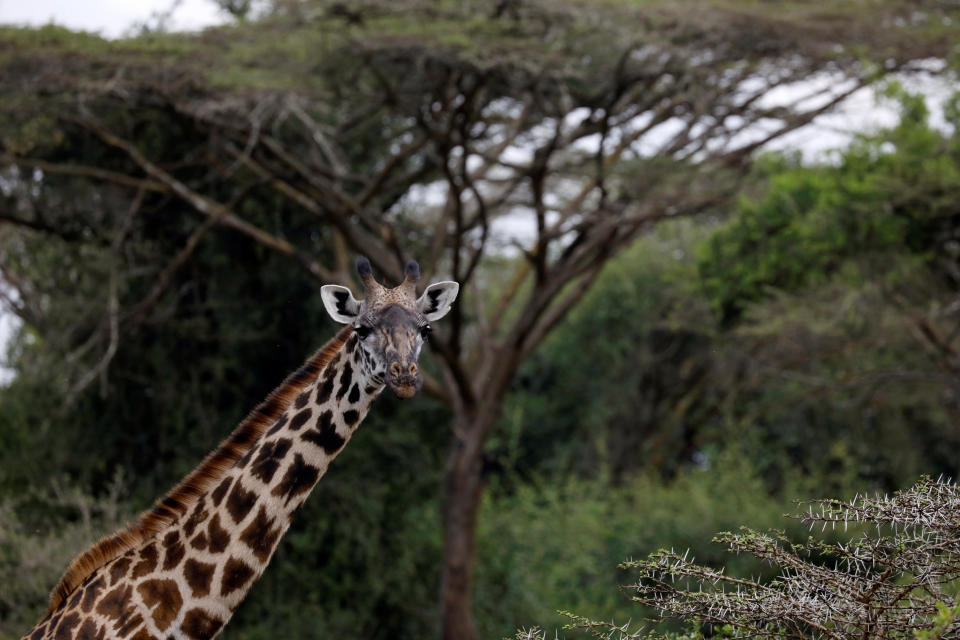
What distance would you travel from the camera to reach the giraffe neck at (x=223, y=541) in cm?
548

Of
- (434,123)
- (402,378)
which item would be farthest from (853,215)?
(402,378)

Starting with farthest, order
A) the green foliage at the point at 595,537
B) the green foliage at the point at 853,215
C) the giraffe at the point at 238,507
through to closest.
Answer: the green foliage at the point at 595,537 → the green foliage at the point at 853,215 → the giraffe at the point at 238,507

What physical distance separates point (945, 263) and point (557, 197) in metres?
6.06

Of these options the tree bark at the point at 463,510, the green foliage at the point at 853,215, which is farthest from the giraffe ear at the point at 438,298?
the green foliage at the point at 853,215

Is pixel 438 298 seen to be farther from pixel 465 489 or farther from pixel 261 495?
pixel 465 489

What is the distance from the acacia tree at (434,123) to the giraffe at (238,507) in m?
8.33

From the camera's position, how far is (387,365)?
5402 mm

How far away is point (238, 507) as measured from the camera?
5621 mm

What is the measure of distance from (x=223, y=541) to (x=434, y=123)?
1045cm

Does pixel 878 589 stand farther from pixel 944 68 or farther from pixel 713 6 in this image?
pixel 944 68

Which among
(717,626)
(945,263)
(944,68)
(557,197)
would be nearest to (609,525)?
(557,197)

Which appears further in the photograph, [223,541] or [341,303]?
[341,303]

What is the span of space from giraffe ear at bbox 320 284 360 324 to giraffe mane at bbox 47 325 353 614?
2.6 inches

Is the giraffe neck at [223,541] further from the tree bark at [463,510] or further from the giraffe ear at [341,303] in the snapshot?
the tree bark at [463,510]
